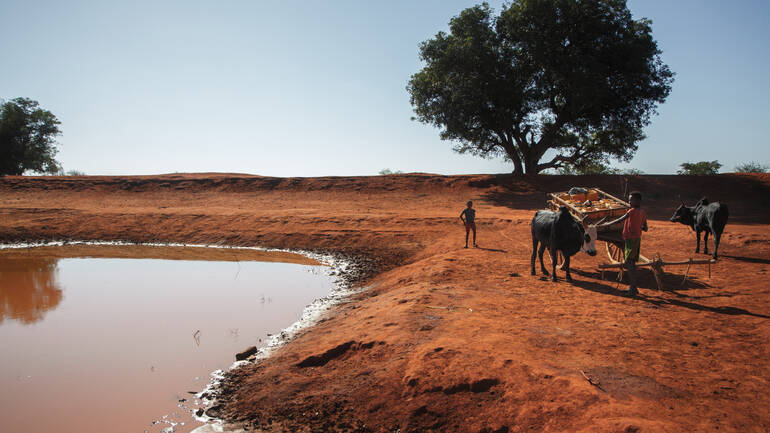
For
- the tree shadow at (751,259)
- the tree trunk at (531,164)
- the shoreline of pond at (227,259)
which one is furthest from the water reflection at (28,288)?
the tree trunk at (531,164)

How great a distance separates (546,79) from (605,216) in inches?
682

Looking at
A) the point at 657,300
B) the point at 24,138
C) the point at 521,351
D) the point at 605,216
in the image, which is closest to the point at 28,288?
the point at 521,351

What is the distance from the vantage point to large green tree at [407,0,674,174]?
22.6 metres

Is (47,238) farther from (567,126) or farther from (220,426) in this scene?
(567,126)

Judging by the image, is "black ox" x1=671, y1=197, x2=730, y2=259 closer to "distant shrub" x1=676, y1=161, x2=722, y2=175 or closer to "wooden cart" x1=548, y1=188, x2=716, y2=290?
"wooden cart" x1=548, y1=188, x2=716, y2=290

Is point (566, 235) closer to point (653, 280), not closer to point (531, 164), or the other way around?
point (653, 280)

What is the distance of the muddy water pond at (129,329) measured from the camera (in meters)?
5.40

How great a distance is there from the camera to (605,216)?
9.31 m

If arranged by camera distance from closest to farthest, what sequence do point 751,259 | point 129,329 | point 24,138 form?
point 129,329
point 751,259
point 24,138

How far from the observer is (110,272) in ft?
44.1

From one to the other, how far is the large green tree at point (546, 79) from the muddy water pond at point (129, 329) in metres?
→ 15.2

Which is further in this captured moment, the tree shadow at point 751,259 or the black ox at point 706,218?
the black ox at point 706,218

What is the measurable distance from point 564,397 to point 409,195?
22046mm

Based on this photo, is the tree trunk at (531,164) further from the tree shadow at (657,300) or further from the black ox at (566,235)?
the tree shadow at (657,300)
